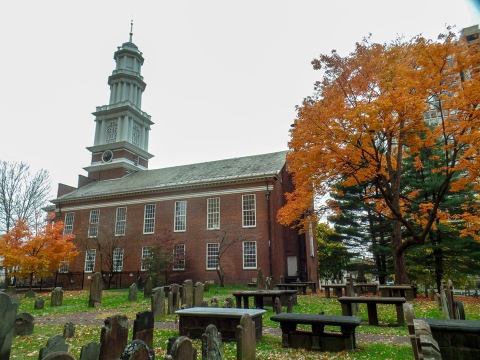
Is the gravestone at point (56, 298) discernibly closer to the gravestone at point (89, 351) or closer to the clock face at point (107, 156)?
the gravestone at point (89, 351)

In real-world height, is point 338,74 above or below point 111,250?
above

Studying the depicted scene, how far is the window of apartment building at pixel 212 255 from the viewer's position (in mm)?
26250

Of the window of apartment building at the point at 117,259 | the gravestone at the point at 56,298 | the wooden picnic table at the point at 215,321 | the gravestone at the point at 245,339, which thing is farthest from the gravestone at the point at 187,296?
the window of apartment building at the point at 117,259

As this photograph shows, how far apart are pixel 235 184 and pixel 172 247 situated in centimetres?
729

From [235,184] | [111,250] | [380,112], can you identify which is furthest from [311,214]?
[111,250]

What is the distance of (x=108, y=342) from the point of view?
5.45 metres

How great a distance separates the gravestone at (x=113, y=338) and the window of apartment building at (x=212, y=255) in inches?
810

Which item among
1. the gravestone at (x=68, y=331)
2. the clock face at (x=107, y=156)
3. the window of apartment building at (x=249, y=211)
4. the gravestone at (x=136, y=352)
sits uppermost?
the clock face at (x=107, y=156)

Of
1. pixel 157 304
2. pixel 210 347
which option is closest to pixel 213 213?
pixel 157 304

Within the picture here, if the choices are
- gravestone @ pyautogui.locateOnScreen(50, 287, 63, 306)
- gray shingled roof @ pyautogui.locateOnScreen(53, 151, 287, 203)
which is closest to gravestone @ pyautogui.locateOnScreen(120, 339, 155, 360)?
gravestone @ pyautogui.locateOnScreen(50, 287, 63, 306)

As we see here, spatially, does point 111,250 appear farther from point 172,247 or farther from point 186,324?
point 186,324

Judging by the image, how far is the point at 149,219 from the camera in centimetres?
3002

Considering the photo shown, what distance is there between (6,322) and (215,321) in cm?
462

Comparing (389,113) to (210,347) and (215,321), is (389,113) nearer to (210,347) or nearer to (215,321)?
(215,321)
